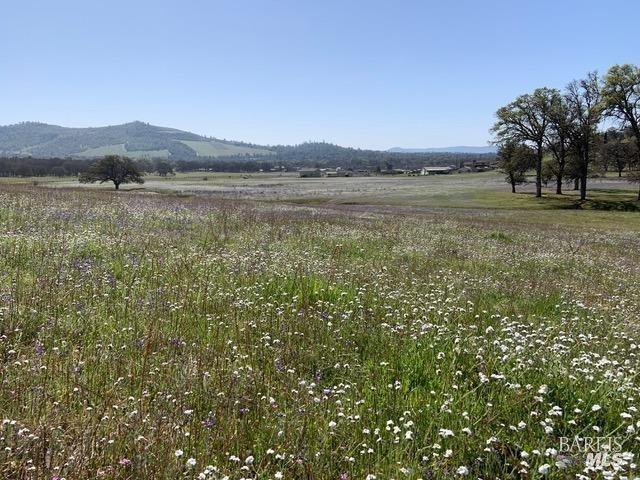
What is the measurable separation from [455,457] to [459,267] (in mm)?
10253

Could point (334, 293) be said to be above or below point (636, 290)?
above

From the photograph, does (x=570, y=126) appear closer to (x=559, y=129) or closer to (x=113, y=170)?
(x=559, y=129)

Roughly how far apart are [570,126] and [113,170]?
3859 inches

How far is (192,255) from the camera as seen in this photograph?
1130 centimetres

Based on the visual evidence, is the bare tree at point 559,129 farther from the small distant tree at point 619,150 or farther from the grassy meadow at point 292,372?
the grassy meadow at point 292,372

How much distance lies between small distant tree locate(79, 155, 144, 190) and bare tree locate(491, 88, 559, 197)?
85476 mm

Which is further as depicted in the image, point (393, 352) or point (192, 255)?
point (192, 255)

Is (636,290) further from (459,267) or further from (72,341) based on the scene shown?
(72,341)

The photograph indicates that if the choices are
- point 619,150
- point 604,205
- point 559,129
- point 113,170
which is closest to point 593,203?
point 604,205

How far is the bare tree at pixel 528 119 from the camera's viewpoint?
70.0m

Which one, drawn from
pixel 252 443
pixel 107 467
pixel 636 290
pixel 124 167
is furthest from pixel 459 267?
pixel 124 167

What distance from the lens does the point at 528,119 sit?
7212 centimetres

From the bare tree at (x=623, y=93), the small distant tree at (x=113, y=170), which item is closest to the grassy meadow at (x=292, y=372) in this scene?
the bare tree at (x=623, y=93)

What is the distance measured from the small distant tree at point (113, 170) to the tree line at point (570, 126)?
85929 mm
